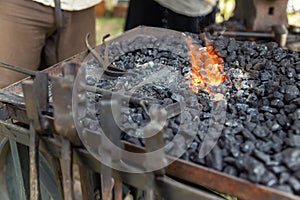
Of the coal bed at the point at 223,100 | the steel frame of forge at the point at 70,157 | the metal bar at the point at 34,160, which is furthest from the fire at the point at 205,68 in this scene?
the metal bar at the point at 34,160

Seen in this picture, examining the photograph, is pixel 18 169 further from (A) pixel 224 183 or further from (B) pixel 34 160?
(A) pixel 224 183

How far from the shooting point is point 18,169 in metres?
1.29

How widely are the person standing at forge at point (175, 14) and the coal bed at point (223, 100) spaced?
276 millimetres

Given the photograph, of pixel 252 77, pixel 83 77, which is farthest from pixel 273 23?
pixel 83 77

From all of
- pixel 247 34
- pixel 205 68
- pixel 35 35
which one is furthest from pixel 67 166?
pixel 247 34

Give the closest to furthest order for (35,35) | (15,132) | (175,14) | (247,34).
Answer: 1. (15,132)
2. (35,35)
3. (247,34)
4. (175,14)

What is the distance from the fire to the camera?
4.13 feet

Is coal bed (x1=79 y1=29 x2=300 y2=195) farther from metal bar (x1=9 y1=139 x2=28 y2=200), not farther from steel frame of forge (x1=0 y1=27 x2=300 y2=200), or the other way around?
metal bar (x1=9 y1=139 x2=28 y2=200)

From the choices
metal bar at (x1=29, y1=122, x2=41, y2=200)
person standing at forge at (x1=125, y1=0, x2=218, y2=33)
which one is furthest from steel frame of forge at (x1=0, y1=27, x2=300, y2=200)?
person standing at forge at (x1=125, y1=0, x2=218, y2=33)

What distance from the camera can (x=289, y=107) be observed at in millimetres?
1048

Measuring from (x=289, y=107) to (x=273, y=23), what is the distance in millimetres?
1002

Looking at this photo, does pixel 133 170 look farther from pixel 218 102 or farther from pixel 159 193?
pixel 218 102

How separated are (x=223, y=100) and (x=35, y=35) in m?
0.88

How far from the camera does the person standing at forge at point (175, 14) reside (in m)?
1.79
